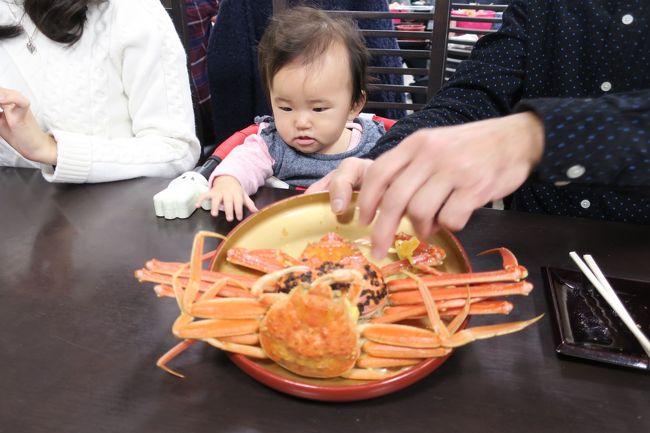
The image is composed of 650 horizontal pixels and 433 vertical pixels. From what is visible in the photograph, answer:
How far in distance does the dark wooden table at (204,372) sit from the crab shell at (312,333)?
48 mm

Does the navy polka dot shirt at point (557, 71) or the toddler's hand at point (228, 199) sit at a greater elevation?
the navy polka dot shirt at point (557, 71)

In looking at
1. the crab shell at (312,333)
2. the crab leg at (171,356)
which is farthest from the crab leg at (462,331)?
the crab leg at (171,356)

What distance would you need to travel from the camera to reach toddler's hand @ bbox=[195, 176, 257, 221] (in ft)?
3.27

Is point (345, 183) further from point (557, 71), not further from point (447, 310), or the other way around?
point (557, 71)

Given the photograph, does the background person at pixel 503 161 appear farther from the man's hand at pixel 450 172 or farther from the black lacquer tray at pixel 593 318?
the black lacquer tray at pixel 593 318

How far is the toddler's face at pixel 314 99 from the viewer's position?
4.07 feet

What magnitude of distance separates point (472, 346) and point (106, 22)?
124cm

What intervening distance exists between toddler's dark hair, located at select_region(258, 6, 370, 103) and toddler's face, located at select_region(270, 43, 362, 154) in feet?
0.07

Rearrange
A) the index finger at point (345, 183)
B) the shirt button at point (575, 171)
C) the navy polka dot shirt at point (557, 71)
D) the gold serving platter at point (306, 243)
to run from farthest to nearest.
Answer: the navy polka dot shirt at point (557, 71) < the index finger at point (345, 183) < the shirt button at point (575, 171) < the gold serving platter at point (306, 243)

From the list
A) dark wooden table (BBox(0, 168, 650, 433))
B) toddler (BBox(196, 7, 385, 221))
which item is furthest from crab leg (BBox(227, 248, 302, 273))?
toddler (BBox(196, 7, 385, 221))

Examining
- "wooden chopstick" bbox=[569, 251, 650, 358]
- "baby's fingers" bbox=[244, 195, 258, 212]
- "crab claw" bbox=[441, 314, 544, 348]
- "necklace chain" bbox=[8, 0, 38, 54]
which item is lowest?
"baby's fingers" bbox=[244, 195, 258, 212]

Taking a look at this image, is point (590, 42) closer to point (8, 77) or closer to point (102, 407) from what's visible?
point (102, 407)

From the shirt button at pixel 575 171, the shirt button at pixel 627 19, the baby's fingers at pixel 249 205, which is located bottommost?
the baby's fingers at pixel 249 205

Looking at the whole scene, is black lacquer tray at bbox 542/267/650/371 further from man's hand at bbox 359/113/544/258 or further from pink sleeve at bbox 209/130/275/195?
pink sleeve at bbox 209/130/275/195
